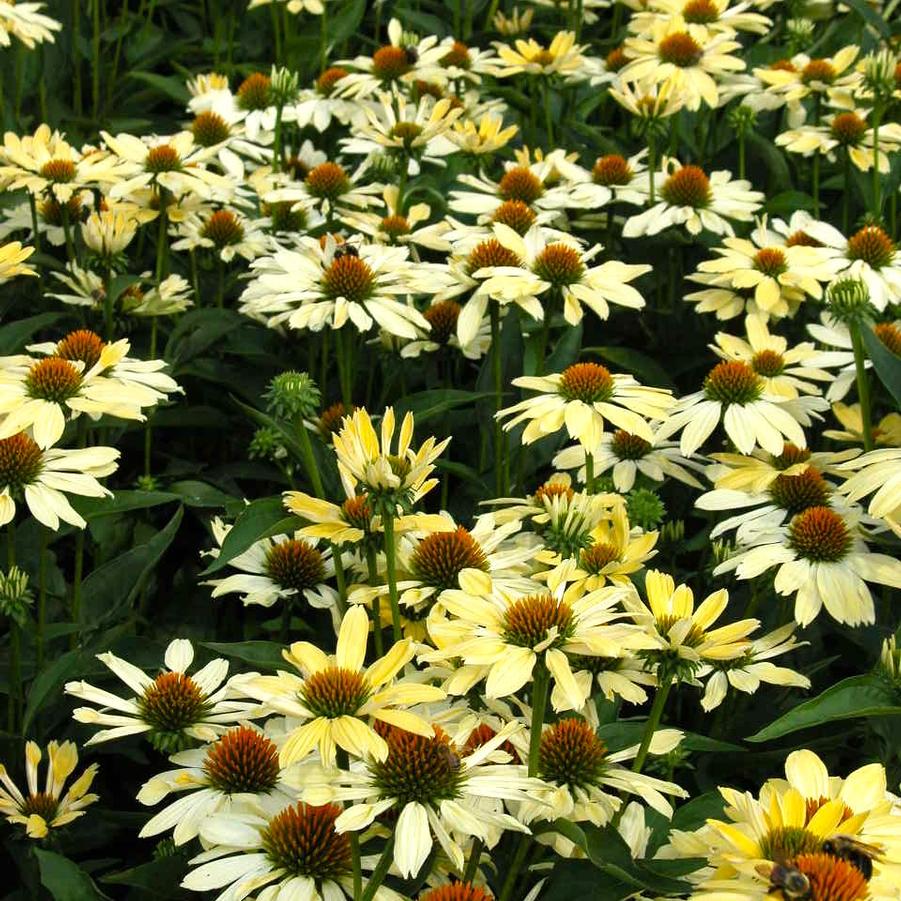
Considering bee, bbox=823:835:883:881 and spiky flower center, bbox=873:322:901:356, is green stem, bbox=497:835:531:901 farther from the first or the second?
spiky flower center, bbox=873:322:901:356

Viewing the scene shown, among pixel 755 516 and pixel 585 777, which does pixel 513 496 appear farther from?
pixel 585 777

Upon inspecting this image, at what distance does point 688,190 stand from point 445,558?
1.33 m

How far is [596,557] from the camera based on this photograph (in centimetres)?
167

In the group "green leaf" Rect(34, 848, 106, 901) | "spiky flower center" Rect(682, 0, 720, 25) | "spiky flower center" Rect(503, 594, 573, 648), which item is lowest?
"green leaf" Rect(34, 848, 106, 901)

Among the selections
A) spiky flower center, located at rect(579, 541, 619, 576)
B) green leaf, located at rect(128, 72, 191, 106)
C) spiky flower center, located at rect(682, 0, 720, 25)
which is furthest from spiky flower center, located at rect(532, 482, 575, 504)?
green leaf, located at rect(128, 72, 191, 106)

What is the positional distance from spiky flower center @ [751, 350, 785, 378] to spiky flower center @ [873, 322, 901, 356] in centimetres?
20

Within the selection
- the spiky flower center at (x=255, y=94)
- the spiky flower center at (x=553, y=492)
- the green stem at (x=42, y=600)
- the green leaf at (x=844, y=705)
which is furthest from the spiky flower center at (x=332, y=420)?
the spiky flower center at (x=255, y=94)

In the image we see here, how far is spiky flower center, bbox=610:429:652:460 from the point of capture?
7.00 ft

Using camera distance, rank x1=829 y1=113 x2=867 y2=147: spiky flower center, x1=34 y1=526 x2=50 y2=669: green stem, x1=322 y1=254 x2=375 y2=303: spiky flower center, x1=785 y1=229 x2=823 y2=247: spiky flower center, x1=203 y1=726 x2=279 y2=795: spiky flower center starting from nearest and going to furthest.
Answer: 1. x1=203 y1=726 x2=279 y2=795: spiky flower center
2. x1=34 y1=526 x2=50 y2=669: green stem
3. x1=322 y1=254 x2=375 y2=303: spiky flower center
4. x1=785 y1=229 x2=823 y2=247: spiky flower center
5. x1=829 y1=113 x2=867 y2=147: spiky flower center

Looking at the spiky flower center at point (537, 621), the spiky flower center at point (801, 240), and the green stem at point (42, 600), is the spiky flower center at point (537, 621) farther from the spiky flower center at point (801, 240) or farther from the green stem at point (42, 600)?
the spiky flower center at point (801, 240)

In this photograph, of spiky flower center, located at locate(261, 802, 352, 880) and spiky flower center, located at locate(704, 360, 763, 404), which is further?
spiky flower center, located at locate(704, 360, 763, 404)

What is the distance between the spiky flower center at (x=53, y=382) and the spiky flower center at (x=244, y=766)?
2.10 feet

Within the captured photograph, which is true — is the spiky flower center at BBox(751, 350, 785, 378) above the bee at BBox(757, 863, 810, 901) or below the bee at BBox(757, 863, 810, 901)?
below

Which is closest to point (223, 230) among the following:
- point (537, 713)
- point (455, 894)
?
point (537, 713)
